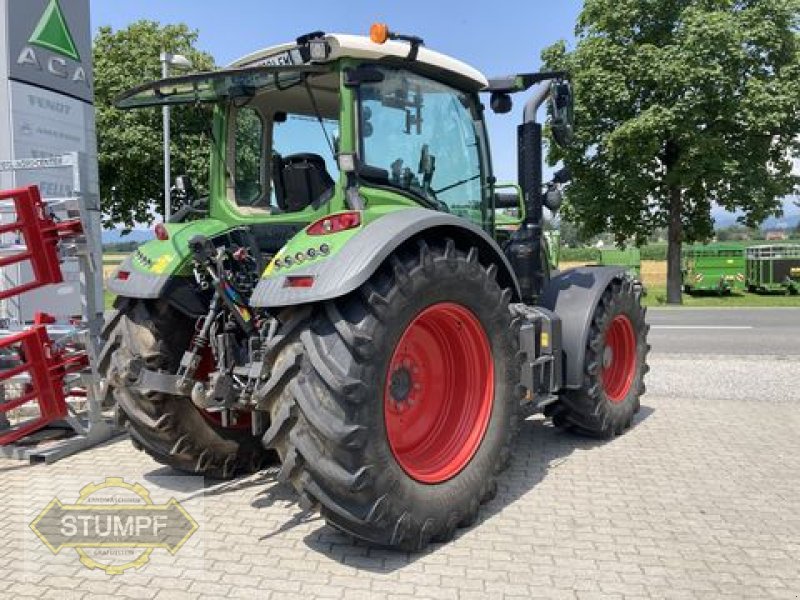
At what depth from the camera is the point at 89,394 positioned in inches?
209

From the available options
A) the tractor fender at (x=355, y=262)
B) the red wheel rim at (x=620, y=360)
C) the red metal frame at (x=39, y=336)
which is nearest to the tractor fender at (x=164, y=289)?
the tractor fender at (x=355, y=262)

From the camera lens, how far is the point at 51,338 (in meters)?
5.40

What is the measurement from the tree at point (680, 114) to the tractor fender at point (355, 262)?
15559 millimetres

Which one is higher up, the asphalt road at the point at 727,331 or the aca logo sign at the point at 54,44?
the aca logo sign at the point at 54,44

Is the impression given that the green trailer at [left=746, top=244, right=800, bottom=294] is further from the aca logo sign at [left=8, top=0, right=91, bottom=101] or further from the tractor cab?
the aca logo sign at [left=8, top=0, right=91, bottom=101]

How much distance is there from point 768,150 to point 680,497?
56.4 feet

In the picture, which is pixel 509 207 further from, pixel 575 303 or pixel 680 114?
pixel 680 114

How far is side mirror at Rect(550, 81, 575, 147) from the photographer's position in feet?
15.2

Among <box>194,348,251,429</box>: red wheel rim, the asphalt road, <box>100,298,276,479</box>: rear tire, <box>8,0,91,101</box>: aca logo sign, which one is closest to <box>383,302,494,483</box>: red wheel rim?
<box>194,348,251,429</box>: red wheel rim

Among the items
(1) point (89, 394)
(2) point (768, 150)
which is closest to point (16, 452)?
(1) point (89, 394)

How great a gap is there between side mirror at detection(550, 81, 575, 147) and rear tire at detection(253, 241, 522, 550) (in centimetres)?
157

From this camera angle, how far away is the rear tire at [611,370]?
16.6ft

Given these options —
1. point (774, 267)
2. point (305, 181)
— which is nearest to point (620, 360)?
point (305, 181)

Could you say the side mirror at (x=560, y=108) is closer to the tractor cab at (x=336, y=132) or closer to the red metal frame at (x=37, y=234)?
the tractor cab at (x=336, y=132)
